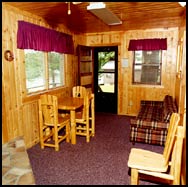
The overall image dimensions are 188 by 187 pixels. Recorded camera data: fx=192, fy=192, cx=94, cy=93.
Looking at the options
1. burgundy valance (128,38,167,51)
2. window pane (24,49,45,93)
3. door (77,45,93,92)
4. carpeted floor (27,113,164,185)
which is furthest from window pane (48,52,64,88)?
burgundy valance (128,38,167,51)

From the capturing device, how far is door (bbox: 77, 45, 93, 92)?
5.24 meters

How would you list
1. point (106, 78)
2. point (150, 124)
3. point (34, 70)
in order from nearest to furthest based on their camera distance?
point (150, 124) → point (34, 70) → point (106, 78)


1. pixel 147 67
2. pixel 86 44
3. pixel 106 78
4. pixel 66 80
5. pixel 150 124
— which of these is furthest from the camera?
pixel 106 78

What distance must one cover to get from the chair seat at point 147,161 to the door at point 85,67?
3.20 meters

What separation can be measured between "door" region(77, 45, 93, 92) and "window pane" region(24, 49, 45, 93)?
1.34 m

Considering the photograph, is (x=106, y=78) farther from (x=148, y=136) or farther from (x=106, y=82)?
(x=148, y=136)

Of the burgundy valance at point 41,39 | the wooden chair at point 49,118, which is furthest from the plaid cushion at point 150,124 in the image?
the burgundy valance at point 41,39

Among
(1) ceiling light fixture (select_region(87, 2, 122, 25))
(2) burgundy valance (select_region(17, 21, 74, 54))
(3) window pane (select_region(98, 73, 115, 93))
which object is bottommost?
(3) window pane (select_region(98, 73, 115, 93))

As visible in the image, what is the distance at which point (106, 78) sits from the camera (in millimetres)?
6023

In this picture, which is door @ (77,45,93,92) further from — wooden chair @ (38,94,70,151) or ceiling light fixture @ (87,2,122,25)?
wooden chair @ (38,94,70,151)

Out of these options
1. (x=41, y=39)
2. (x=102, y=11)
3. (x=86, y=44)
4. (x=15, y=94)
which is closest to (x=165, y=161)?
(x=102, y=11)

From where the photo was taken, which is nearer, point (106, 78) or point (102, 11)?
point (102, 11)

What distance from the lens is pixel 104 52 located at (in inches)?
234

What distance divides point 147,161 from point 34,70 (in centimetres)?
276
